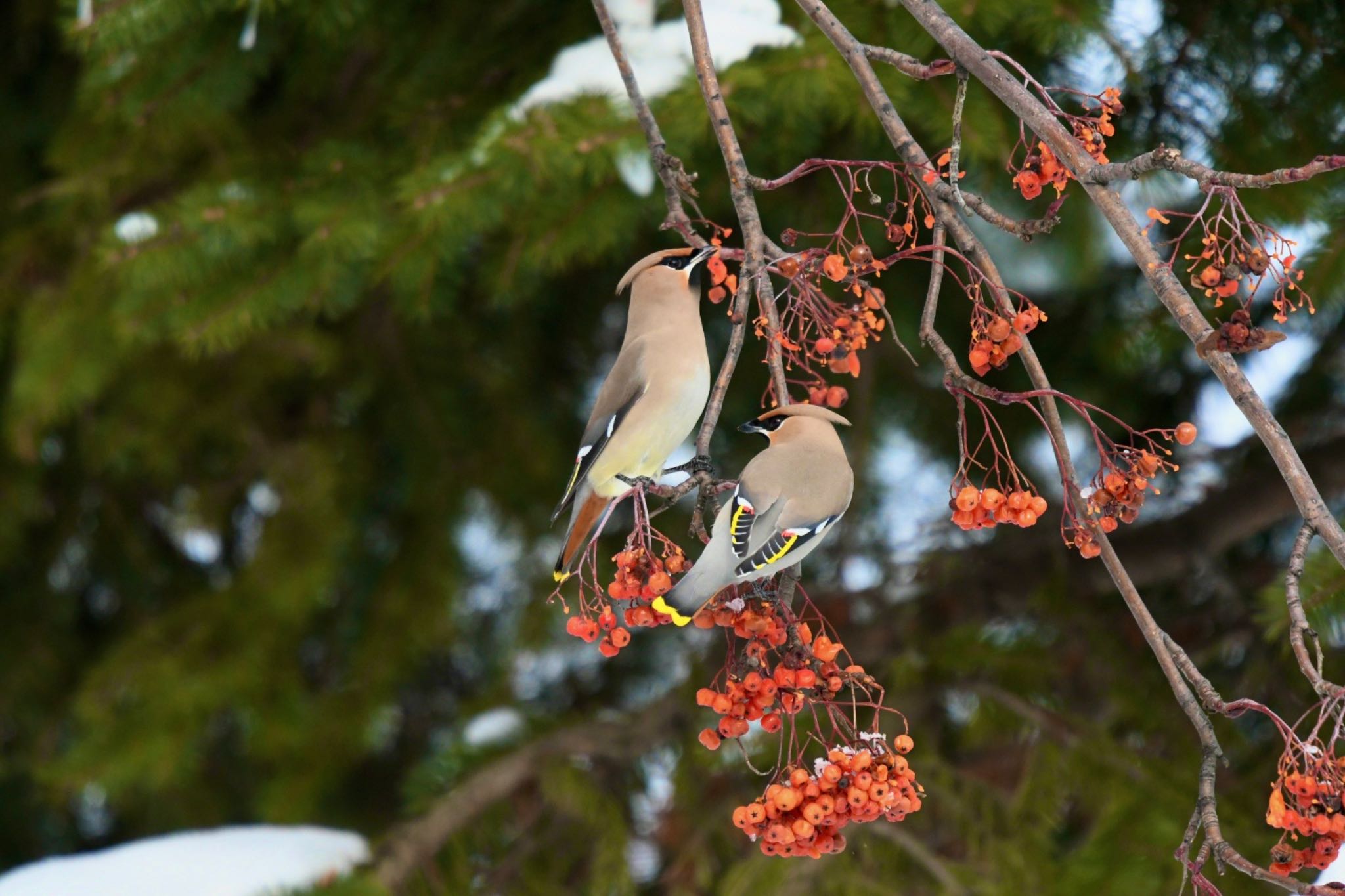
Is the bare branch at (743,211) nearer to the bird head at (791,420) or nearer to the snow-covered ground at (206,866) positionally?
the bird head at (791,420)

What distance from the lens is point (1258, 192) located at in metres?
2.46

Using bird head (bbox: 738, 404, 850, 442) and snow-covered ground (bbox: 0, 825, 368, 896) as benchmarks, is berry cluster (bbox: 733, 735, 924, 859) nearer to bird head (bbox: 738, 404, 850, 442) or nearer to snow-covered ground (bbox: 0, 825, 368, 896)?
bird head (bbox: 738, 404, 850, 442)

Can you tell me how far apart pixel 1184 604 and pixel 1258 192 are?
4.80ft

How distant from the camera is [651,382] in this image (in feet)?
6.52

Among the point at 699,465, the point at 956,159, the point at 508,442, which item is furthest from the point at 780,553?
the point at 508,442

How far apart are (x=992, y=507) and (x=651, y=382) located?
2.10ft

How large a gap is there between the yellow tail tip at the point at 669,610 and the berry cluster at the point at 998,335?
0.41 meters

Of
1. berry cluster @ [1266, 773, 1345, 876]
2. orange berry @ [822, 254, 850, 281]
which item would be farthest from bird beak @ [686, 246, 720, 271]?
berry cluster @ [1266, 773, 1345, 876]

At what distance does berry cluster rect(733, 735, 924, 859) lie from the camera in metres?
1.40

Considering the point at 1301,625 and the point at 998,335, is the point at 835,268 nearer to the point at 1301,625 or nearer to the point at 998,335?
the point at 998,335

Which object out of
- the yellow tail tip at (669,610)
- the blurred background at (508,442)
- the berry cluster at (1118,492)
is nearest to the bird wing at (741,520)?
the yellow tail tip at (669,610)

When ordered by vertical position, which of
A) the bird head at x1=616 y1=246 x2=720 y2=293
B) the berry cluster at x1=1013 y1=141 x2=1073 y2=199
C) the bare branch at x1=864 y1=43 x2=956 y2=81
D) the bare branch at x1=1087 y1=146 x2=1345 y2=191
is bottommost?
the bird head at x1=616 y1=246 x2=720 y2=293

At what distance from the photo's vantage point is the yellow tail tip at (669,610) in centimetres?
143

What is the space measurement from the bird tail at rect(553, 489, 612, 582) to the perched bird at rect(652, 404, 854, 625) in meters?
0.50
